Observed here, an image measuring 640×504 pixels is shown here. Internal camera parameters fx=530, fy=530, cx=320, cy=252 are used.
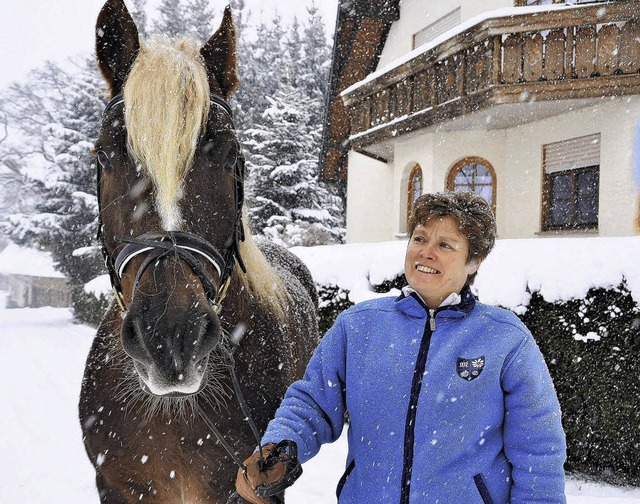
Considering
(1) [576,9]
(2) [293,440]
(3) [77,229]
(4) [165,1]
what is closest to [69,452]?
(2) [293,440]

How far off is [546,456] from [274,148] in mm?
20178

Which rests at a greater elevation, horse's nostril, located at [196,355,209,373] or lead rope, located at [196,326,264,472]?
horse's nostril, located at [196,355,209,373]

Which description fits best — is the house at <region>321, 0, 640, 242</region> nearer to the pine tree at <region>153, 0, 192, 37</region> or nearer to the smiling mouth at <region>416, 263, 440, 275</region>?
the smiling mouth at <region>416, 263, 440, 275</region>

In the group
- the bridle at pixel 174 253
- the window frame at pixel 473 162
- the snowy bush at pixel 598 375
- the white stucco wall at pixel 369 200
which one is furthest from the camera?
the white stucco wall at pixel 369 200

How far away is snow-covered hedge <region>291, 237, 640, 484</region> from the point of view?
175 inches

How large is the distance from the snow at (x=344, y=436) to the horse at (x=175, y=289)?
2.30 metres

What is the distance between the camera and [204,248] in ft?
5.43

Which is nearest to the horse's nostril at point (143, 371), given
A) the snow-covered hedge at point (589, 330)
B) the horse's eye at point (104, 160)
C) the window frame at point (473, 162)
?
the horse's eye at point (104, 160)

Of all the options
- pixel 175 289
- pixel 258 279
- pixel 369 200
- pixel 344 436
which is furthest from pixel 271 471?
pixel 369 200

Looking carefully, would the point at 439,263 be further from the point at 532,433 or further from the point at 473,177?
the point at 473,177

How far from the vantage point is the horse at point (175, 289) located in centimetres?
152

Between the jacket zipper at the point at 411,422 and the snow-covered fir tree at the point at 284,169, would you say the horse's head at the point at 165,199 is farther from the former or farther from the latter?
the snow-covered fir tree at the point at 284,169

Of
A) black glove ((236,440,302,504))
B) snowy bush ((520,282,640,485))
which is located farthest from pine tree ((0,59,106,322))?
black glove ((236,440,302,504))

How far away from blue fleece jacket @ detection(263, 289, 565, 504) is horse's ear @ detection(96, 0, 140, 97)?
1285mm
